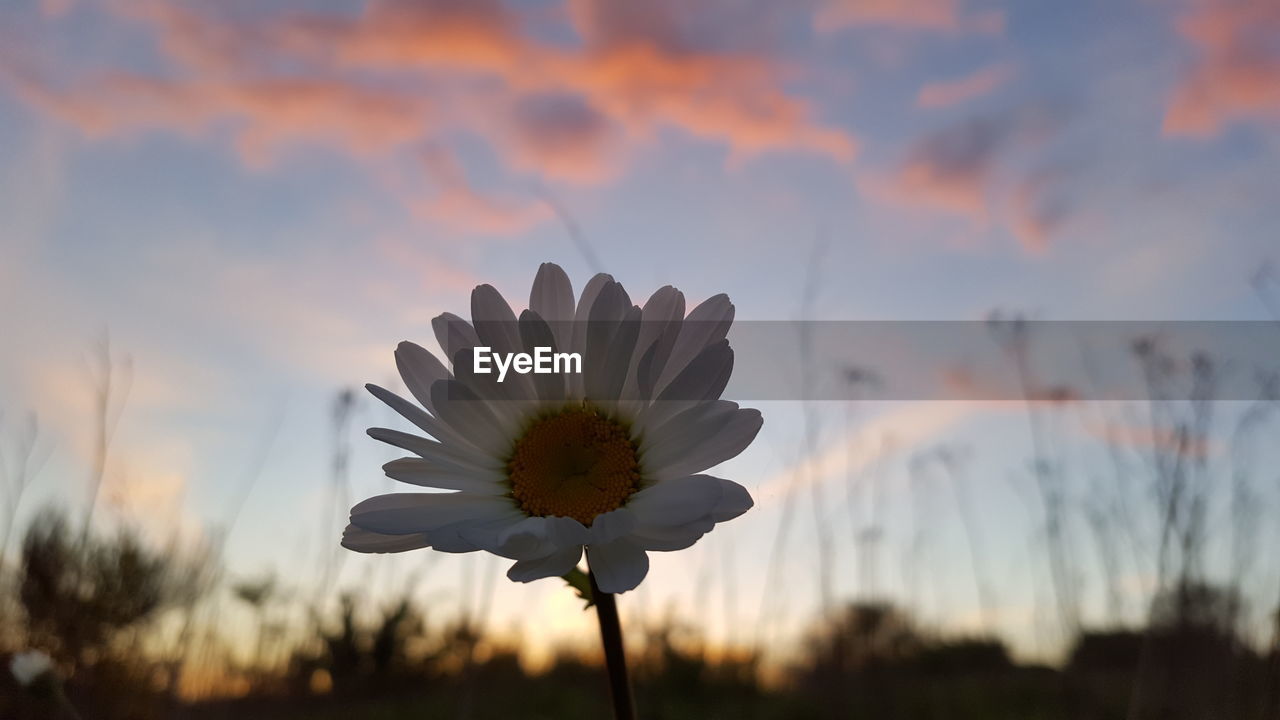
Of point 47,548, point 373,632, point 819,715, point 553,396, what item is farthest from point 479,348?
point 47,548

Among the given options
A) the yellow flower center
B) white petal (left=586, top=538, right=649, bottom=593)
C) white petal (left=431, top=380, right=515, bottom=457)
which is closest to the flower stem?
white petal (left=586, top=538, right=649, bottom=593)

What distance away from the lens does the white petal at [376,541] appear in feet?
2.35

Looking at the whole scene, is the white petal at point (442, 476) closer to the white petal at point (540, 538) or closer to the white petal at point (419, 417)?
the white petal at point (419, 417)

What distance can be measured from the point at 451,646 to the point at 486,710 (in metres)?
0.62

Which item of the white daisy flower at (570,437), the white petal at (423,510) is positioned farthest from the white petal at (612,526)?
the white petal at (423,510)

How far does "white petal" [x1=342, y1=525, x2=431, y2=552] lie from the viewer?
717 millimetres

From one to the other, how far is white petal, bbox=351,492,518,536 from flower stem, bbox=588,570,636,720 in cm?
14

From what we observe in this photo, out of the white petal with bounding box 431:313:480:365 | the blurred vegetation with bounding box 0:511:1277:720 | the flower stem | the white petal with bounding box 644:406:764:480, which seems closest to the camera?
the flower stem

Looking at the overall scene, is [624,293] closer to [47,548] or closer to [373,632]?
[373,632]

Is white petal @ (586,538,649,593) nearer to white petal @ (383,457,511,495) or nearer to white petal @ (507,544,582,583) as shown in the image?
white petal @ (507,544,582,583)

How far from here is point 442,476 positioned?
81cm

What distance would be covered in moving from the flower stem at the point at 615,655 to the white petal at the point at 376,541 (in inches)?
6.4

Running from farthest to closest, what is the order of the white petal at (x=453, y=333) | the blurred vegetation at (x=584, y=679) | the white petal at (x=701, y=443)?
the blurred vegetation at (x=584, y=679) < the white petal at (x=453, y=333) < the white petal at (x=701, y=443)

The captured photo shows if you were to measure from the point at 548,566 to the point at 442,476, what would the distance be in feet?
0.63
